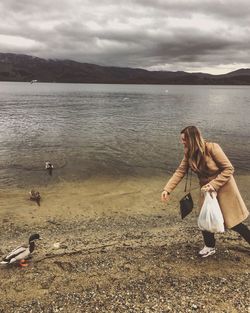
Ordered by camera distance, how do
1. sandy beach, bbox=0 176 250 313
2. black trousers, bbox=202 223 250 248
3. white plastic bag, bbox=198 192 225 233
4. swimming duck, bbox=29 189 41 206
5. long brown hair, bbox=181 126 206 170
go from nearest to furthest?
sandy beach, bbox=0 176 250 313 → long brown hair, bbox=181 126 206 170 → white plastic bag, bbox=198 192 225 233 → black trousers, bbox=202 223 250 248 → swimming duck, bbox=29 189 41 206

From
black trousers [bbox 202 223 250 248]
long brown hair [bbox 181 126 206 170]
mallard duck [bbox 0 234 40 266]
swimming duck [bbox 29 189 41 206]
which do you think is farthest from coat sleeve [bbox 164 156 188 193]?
swimming duck [bbox 29 189 41 206]

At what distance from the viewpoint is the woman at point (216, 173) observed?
290 inches

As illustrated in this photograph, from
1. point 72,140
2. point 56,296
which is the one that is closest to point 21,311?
point 56,296

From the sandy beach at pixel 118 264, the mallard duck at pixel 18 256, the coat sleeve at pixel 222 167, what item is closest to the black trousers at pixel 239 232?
the sandy beach at pixel 118 264

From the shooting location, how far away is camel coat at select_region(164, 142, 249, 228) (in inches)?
291

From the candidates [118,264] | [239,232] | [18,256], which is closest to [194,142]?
[239,232]

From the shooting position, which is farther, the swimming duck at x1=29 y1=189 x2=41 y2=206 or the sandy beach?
the swimming duck at x1=29 y1=189 x2=41 y2=206

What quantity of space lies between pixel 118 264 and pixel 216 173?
3.49m

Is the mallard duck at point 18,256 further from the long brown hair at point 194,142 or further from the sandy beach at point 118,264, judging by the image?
the long brown hair at point 194,142

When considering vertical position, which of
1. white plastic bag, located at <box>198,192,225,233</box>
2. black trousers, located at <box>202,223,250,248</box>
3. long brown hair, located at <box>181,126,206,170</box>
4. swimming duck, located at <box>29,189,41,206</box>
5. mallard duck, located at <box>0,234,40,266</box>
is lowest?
swimming duck, located at <box>29,189,41,206</box>

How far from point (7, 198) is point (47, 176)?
14.0 feet

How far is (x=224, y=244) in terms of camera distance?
31.7 feet

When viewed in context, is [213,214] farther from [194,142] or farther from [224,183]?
[194,142]

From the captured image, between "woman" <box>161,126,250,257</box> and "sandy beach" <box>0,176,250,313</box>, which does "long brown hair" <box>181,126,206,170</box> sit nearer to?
"woman" <box>161,126,250,257</box>
